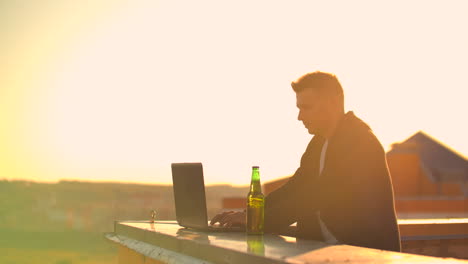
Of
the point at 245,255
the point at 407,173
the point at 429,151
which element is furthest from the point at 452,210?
the point at 429,151

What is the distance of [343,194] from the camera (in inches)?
111

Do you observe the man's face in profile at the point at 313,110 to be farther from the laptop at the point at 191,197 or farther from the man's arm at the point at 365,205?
the laptop at the point at 191,197

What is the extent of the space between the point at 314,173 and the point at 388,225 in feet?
2.43

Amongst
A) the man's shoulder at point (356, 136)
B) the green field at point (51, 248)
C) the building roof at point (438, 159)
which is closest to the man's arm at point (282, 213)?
the man's shoulder at point (356, 136)

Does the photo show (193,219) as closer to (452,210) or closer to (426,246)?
(426,246)

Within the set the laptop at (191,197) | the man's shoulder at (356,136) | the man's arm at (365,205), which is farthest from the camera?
the laptop at (191,197)

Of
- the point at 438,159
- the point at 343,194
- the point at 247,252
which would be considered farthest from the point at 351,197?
the point at 438,159

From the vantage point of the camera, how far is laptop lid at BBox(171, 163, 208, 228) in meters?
3.13

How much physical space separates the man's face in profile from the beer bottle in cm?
40

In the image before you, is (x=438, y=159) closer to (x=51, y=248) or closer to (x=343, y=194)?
(x=343, y=194)

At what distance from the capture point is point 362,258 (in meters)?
1.81

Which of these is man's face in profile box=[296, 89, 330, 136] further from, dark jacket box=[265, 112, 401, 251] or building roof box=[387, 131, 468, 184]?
building roof box=[387, 131, 468, 184]

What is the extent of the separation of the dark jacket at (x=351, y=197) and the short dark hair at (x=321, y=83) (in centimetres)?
21

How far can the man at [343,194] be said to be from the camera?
278cm
